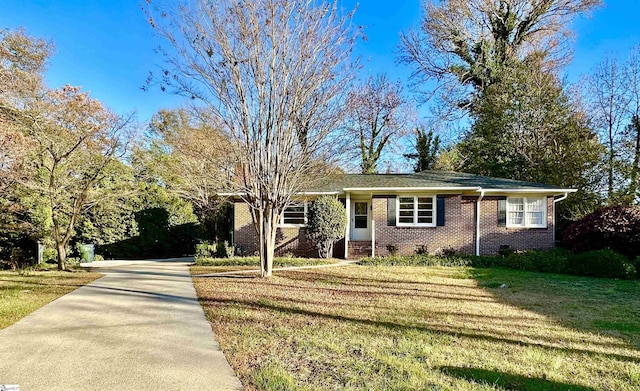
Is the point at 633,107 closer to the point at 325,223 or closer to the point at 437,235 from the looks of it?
the point at 437,235

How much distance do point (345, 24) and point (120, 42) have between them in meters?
7.38

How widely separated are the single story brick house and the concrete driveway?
829 centimetres

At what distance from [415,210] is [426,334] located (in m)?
10.6

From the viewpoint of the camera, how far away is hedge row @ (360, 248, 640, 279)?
9836mm

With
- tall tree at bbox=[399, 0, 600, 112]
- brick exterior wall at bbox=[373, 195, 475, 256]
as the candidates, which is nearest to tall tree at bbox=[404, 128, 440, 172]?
tall tree at bbox=[399, 0, 600, 112]

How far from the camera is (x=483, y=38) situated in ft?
74.6

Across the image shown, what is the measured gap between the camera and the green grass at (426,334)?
10.5ft

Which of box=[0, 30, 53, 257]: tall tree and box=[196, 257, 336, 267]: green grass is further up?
box=[0, 30, 53, 257]: tall tree

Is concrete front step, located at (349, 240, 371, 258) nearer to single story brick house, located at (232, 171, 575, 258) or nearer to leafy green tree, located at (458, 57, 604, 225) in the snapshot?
single story brick house, located at (232, 171, 575, 258)

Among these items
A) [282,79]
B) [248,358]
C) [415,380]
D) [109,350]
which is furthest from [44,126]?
[415,380]

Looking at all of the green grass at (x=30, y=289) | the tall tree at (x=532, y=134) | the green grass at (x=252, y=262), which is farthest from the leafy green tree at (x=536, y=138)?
the green grass at (x=30, y=289)

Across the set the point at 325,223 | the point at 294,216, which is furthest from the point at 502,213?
the point at 294,216

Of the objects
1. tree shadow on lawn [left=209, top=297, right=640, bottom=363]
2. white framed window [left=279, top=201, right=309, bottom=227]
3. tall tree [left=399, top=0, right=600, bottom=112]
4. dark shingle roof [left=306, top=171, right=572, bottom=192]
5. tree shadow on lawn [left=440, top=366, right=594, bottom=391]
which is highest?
tall tree [left=399, top=0, right=600, bottom=112]

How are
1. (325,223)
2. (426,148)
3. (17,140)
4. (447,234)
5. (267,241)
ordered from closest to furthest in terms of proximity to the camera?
(17,140)
(267,241)
(325,223)
(447,234)
(426,148)
